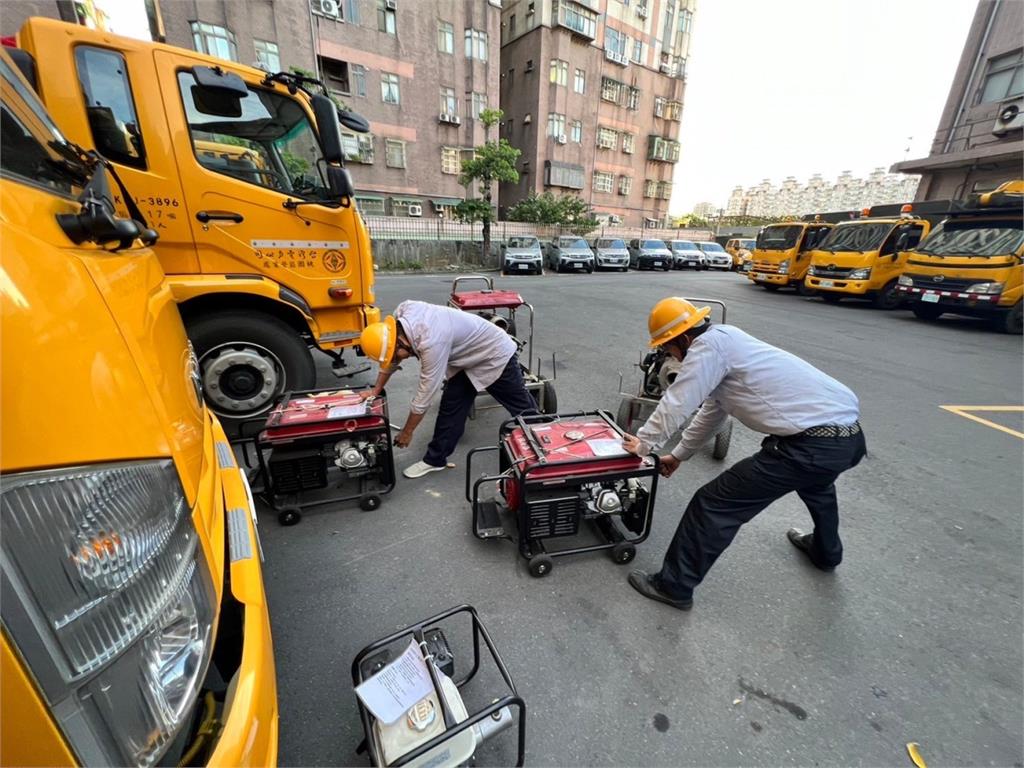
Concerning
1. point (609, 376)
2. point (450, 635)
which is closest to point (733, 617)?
point (450, 635)

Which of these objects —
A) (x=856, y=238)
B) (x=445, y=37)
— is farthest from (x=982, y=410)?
(x=445, y=37)

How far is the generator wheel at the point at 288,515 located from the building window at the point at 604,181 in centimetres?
3257

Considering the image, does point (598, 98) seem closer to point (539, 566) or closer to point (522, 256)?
point (522, 256)

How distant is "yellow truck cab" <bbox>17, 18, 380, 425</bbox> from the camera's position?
2.92m

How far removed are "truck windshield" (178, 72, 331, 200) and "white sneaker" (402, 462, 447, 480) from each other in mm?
2406

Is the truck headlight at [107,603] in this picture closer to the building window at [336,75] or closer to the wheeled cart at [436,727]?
the wheeled cart at [436,727]

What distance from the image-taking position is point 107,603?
0.74m

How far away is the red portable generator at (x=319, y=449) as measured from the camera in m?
2.69

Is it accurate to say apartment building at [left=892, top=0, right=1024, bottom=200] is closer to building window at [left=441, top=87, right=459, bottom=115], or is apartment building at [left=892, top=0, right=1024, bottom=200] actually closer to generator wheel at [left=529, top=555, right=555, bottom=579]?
building window at [left=441, top=87, right=459, bottom=115]

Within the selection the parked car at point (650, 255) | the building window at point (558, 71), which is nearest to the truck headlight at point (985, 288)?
the parked car at point (650, 255)

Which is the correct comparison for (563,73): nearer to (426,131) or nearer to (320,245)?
(426,131)

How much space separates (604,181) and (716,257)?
12.2m

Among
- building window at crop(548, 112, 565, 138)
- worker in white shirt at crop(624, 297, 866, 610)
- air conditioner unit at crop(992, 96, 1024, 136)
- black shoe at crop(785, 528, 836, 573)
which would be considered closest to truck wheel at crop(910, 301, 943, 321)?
air conditioner unit at crop(992, 96, 1024, 136)

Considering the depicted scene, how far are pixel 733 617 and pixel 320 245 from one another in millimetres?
3980
